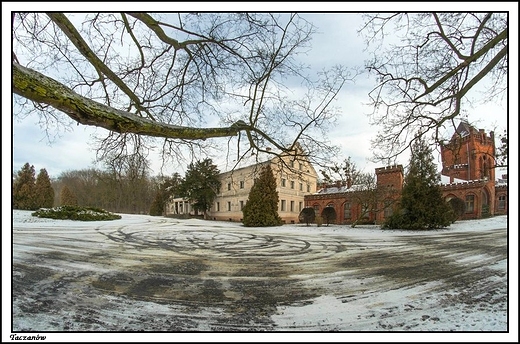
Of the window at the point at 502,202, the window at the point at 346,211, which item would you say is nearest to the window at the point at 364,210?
the window at the point at 346,211

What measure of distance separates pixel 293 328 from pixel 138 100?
8.72 ft

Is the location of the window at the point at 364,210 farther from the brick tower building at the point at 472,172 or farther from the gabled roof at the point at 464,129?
the gabled roof at the point at 464,129

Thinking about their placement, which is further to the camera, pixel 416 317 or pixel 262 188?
pixel 262 188

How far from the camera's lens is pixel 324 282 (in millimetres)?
1723

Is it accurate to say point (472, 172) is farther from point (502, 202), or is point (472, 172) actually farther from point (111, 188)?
point (111, 188)

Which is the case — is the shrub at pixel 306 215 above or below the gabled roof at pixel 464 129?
below

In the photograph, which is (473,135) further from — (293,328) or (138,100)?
(138,100)

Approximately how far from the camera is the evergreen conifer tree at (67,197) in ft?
6.73

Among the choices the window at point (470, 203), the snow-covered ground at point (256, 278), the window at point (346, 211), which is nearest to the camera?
the snow-covered ground at point (256, 278)

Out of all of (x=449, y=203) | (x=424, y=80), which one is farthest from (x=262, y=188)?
(x=424, y=80)

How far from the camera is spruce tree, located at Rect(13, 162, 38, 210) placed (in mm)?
1860

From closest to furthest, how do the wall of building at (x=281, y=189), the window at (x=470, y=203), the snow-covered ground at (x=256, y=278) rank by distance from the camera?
1. the snow-covered ground at (x=256, y=278)
2. the window at (x=470, y=203)
3. the wall of building at (x=281, y=189)

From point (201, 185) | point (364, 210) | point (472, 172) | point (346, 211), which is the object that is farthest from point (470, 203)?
point (201, 185)

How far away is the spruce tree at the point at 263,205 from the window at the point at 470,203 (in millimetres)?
1671
